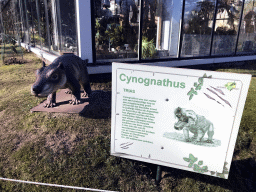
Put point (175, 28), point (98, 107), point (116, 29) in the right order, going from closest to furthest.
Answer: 1. point (98, 107)
2. point (116, 29)
3. point (175, 28)

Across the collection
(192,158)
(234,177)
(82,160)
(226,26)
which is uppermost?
(226,26)

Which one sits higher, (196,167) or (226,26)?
(226,26)

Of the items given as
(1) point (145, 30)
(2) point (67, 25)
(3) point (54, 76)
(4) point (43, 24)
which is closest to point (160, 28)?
(1) point (145, 30)

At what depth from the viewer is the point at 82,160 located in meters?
2.96

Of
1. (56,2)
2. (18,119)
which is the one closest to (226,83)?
(18,119)

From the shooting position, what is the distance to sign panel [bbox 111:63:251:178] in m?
1.99

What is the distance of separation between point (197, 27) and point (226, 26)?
1624 mm

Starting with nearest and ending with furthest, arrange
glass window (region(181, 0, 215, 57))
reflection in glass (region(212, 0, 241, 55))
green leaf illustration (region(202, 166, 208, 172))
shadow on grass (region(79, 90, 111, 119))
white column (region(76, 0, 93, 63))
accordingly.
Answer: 1. green leaf illustration (region(202, 166, 208, 172))
2. shadow on grass (region(79, 90, 111, 119))
3. white column (region(76, 0, 93, 63))
4. glass window (region(181, 0, 215, 57))
5. reflection in glass (region(212, 0, 241, 55))

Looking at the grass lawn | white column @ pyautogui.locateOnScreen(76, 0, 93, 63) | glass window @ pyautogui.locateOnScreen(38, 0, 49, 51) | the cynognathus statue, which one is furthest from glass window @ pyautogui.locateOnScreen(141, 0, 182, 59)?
glass window @ pyautogui.locateOnScreen(38, 0, 49, 51)

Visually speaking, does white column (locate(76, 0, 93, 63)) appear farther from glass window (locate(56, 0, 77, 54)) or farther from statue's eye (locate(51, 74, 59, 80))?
statue's eye (locate(51, 74, 59, 80))

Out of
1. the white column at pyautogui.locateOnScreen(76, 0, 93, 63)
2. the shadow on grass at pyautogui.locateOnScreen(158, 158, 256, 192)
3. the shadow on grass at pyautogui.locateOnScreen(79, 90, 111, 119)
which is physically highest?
the white column at pyautogui.locateOnScreen(76, 0, 93, 63)

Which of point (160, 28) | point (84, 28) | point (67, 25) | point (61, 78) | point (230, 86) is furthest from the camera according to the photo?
point (160, 28)

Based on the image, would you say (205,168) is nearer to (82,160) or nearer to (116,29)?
(82,160)

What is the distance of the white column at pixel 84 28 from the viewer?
5516 millimetres
